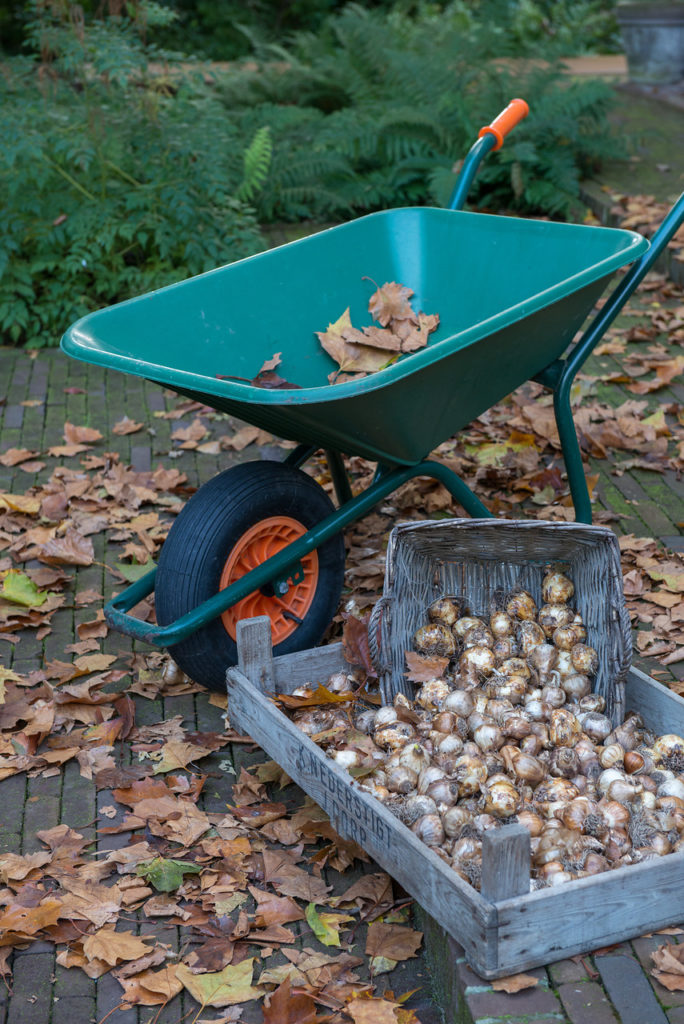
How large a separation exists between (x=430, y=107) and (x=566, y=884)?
20.8 ft

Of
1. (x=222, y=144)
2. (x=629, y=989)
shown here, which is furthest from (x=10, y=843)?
(x=222, y=144)

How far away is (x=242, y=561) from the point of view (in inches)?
116

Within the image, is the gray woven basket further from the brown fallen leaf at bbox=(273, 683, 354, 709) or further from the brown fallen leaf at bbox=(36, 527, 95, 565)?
the brown fallen leaf at bbox=(36, 527, 95, 565)

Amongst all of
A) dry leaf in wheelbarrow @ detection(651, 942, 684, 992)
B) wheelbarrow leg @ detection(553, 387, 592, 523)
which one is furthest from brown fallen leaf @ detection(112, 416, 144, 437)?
dry leaf in wheelbarrow @ detection(651, 942, 684, 992)

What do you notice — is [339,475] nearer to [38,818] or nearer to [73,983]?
[38,818]

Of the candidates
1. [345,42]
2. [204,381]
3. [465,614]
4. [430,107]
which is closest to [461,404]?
[465,614]

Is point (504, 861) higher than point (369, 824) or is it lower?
higher

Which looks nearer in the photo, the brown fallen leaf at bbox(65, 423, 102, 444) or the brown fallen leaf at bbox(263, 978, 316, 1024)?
the brown fallen leaf at bbox(263, 978, 316, 1024)

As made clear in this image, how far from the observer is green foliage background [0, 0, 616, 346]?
572 centimetres

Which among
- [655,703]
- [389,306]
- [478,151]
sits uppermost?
[478,151]

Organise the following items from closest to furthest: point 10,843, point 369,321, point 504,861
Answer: point 504,861 < point 10,843 < point 369,321

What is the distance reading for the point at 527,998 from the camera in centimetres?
190

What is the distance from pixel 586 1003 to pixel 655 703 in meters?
0.89

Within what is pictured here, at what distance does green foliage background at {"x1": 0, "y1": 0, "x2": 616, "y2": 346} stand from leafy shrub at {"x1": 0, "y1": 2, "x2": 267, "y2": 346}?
0.04ft
